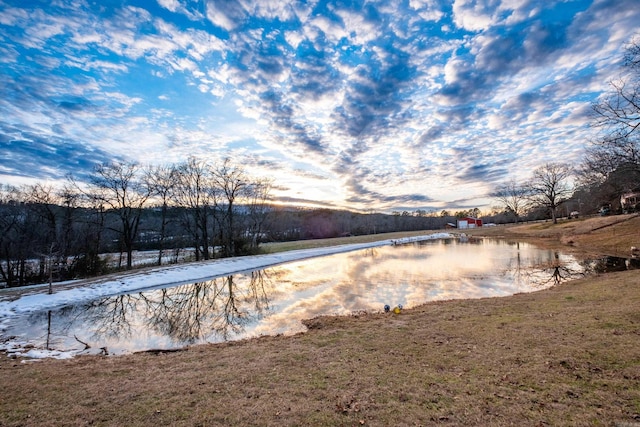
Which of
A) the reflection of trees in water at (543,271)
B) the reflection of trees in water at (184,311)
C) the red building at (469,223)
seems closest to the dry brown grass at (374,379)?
the reflection of trees in water at (184,311)

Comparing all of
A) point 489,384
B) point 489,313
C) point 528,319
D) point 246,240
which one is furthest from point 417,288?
point 246,240

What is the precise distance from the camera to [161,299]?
42.6 feet

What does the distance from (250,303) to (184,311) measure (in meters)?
2.48

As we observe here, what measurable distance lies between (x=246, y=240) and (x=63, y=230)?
45.4ft

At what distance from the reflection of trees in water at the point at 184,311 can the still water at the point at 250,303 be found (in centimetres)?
3

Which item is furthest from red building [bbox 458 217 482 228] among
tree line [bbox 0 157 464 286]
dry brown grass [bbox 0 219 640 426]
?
dry brown grass [bbox 0 219 640 426]

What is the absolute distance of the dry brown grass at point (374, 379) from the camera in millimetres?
3348

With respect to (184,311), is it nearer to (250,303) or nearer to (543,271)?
(250,303)

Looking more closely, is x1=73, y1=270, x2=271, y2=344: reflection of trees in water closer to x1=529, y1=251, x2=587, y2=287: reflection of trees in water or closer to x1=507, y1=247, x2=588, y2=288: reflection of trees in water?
x1=507, y1=247, x2=588, y2=288: reflection of trees in water

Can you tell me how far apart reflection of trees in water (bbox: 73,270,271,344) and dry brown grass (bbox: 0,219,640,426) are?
7.11 ft

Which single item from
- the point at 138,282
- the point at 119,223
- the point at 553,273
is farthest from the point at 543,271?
the point at 119,223

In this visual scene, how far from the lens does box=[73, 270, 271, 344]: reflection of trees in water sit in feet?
28.1

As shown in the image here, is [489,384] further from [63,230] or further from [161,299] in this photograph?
[63,230]

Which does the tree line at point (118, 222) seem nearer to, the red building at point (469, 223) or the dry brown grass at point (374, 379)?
the dry brown grass at point (374, 379)
